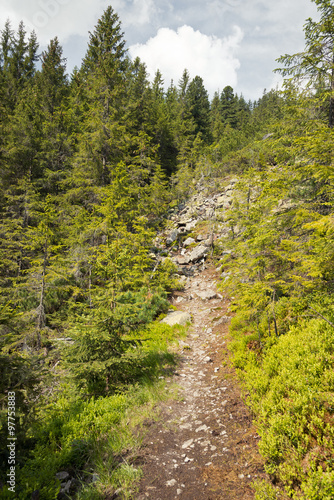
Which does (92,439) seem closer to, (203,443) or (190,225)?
(203,443)

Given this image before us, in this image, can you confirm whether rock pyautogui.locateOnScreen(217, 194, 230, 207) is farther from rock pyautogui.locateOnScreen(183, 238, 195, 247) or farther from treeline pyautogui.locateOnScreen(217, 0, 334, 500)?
treeline pyautogui.locateOnScreen(217, 0, 334, 500)

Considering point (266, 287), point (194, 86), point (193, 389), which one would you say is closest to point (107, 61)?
point (266, 287)

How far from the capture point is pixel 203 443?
425cm

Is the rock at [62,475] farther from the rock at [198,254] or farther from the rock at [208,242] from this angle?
the rock at [208,242]

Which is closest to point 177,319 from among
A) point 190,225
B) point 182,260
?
point 182,260

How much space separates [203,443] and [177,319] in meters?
6.58

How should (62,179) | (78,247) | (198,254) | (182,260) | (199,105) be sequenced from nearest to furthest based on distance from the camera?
(78,247) < (62,179) < (198,254) < (182,260) < (199,105)

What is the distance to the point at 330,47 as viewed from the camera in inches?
285

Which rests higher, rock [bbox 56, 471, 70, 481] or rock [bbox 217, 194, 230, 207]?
rock [bbox 217, 194, 230, 207]

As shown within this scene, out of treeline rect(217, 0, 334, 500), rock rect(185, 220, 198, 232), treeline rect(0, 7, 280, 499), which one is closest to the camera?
treeline rect(217, 0, 334, 500)

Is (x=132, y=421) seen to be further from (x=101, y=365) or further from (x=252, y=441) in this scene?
(x=252, y=441)

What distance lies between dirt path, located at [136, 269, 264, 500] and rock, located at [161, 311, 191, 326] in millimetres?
3073

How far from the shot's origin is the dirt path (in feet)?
11.0

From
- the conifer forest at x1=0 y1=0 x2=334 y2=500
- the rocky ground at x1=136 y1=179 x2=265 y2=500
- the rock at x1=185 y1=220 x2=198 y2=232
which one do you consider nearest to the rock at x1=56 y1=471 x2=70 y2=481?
the conifer forest at x1=0 y1=0 x2=334 y2=500
